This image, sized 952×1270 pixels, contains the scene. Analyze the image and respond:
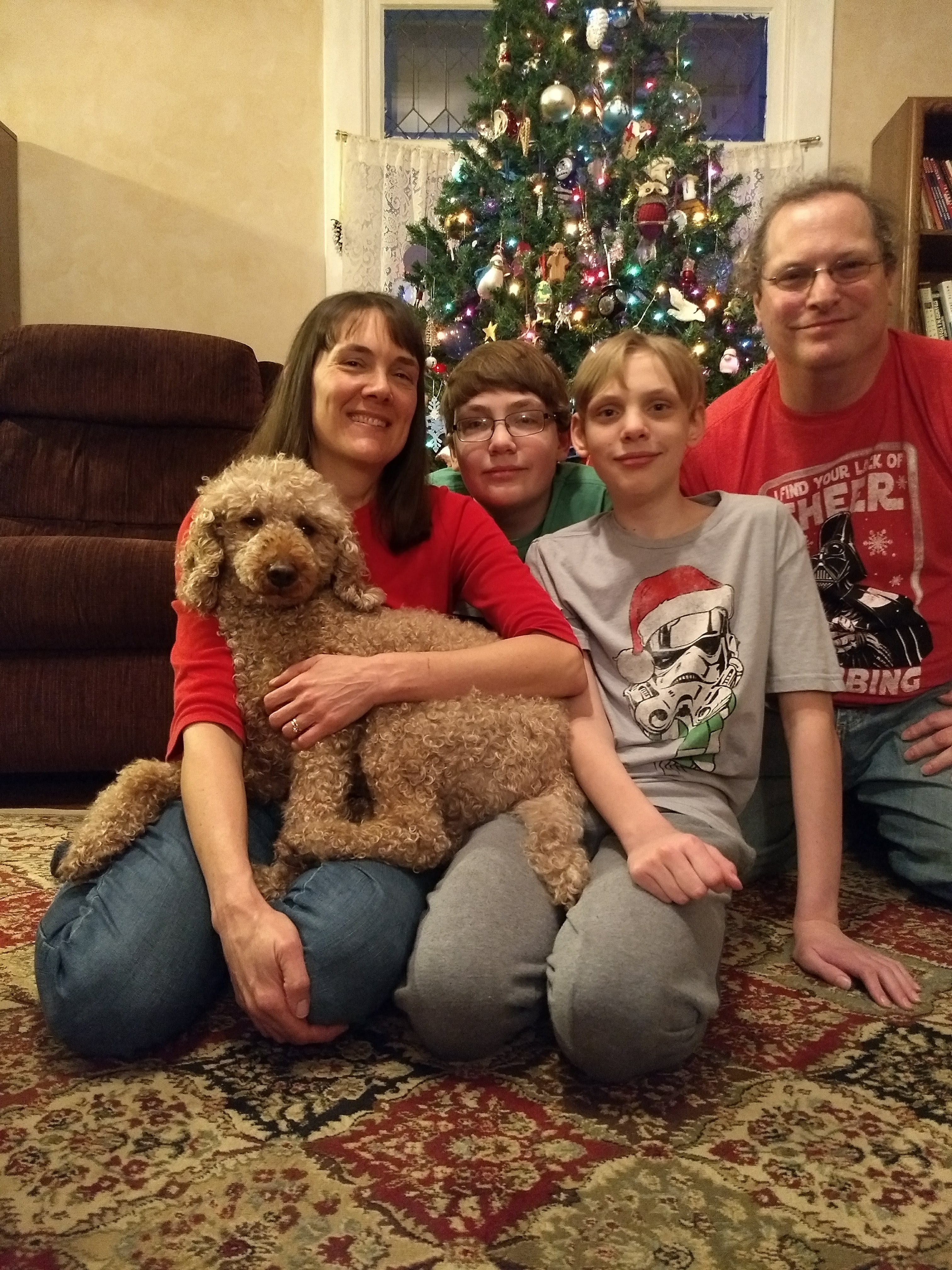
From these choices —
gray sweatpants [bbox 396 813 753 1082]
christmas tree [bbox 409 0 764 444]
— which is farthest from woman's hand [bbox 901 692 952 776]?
christmas tree [bbox 409 0 764 444]

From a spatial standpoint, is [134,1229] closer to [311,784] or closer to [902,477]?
[311,784]

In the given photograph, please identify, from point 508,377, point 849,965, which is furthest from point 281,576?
point 849,965

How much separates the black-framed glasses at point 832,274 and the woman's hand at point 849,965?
1088mm

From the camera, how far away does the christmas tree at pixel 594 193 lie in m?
3.21

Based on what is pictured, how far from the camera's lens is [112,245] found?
3992 millimetres

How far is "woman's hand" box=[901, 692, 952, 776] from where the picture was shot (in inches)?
63.2

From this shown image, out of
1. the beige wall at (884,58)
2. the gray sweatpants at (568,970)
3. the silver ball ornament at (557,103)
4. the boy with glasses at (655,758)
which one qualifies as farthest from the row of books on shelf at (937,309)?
the gray sweatpants at (568,970)

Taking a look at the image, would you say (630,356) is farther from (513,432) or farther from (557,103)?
(557,103)

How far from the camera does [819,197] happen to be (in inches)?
62.3

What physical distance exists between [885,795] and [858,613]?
14.0 inches

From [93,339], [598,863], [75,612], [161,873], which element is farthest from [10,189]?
[598,863]

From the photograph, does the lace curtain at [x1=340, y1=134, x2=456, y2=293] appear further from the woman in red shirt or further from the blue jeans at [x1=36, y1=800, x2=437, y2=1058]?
the blue jeans at [x1=36, y1=800, x2=437, y2=1058]

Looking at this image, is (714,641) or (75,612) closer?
(714,641)

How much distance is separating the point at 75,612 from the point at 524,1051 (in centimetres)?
175
